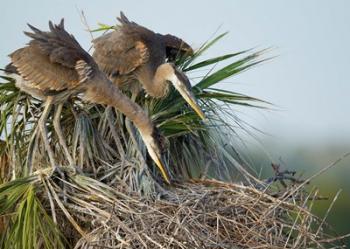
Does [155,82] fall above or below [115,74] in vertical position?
below

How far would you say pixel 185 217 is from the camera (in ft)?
21.7

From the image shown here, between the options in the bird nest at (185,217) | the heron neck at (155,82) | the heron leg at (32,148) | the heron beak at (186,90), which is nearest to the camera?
the bird nest at (185,217)

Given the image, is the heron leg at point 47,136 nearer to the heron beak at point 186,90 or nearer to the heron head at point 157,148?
the heron head at point 157,148

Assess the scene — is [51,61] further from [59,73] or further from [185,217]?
[185,217]

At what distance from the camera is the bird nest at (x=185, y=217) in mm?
6527

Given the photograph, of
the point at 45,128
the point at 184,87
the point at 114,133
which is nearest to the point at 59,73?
the point at 45,128

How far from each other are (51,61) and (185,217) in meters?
2.35

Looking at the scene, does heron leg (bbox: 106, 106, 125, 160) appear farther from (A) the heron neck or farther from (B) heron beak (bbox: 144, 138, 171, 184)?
(A) the heron neck

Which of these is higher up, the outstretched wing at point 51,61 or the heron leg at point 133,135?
the outstretched wing at point 51,61

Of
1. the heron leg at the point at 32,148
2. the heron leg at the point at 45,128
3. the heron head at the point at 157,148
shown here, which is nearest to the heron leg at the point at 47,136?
the heron leg at the point at 45,128

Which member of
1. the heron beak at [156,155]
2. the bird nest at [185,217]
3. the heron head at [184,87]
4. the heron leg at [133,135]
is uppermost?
the heron head at [184,87]

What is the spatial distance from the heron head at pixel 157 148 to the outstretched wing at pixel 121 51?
1300 millimetres

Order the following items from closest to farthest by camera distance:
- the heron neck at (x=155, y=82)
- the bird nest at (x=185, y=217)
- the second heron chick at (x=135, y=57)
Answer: the bird nest at (x=185, y=217)
the heron neck at (x=155, y=82)
the second heron chick at (x=135, y=57)

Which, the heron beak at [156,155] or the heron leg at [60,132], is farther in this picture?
the heron beak at [156,155]
